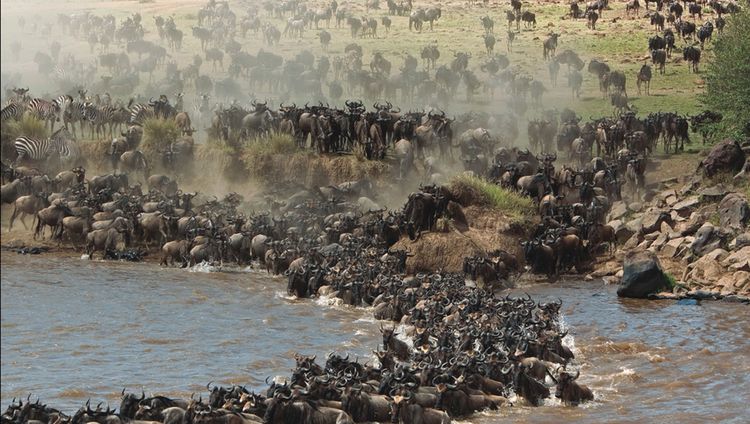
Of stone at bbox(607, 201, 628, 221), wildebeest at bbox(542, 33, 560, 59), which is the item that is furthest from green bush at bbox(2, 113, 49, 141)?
wildebeest at bbox(542, 33, 560, 59)

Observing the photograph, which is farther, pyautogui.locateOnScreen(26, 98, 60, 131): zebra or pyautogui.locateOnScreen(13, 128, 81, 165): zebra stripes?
pyautogui.locateOnScreen(26, 98, 60, 131): zebra

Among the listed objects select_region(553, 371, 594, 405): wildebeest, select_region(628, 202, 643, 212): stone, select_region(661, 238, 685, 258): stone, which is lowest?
select_region(661, 238, 685, 258): stone

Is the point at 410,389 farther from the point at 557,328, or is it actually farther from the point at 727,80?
the point at 727,80

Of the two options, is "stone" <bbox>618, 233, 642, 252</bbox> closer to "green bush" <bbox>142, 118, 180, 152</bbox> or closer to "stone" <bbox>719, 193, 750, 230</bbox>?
"stone" <bbox>719, 193, 750, 230</bbox>

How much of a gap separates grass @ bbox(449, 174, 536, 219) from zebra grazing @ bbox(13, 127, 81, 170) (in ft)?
40.2

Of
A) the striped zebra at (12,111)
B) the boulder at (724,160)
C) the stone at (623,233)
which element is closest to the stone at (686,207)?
the stone at (623,233)

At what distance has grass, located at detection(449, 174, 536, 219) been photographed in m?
28.9

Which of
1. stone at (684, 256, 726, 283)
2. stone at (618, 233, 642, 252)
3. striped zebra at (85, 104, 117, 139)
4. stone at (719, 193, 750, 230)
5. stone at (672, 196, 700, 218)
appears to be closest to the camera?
stone at (684, 256, 726, 283)

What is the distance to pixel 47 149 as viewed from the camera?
3372cm

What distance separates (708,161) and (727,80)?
6.07 meters

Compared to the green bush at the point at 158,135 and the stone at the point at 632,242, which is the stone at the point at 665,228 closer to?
the stone at the point at 632,242

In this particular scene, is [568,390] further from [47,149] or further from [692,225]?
[47,149]

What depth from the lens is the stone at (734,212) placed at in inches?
1102

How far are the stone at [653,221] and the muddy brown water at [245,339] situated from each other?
2.92 m
